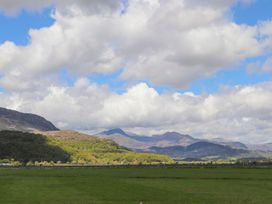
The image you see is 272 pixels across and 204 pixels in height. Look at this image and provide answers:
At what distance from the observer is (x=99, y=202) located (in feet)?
188

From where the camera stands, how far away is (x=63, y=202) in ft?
183

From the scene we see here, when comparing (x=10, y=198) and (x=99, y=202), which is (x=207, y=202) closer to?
(x=99, y=202)

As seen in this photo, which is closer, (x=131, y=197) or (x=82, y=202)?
(x=82, y=202)

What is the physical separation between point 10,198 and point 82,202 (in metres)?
12.6

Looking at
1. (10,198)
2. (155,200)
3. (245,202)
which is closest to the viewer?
(245,202)

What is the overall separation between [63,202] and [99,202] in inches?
179

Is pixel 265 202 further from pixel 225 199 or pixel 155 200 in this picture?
pixel 155 200

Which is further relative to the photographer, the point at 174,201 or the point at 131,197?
the point at 131,197

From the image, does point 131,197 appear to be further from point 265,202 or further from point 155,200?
point 265,202

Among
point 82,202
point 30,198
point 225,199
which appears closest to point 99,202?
point 82,202

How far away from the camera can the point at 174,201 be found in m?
57.0

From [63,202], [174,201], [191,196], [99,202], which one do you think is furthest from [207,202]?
[63,202]

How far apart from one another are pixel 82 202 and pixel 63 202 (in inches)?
90.4

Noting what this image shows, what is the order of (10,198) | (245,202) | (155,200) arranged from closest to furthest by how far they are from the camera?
(245,202), (155,200), (10,198)
